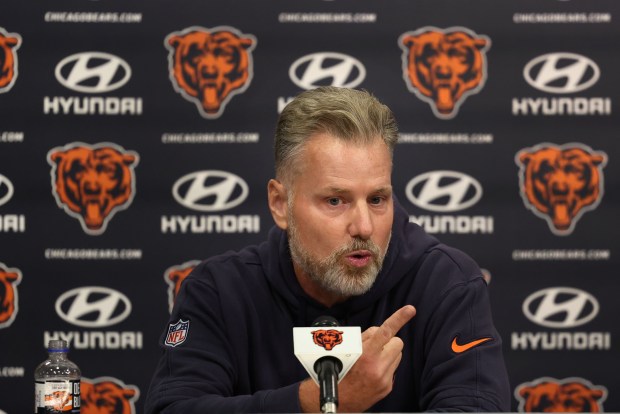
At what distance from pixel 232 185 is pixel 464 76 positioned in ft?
3.52

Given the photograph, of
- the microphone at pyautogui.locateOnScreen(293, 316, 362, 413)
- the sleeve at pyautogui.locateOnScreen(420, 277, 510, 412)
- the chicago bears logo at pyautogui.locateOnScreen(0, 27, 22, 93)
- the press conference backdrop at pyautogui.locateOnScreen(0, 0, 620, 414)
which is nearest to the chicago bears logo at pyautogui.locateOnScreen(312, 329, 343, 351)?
the microphone at pyautogui.locateOnScreen(293, 316, 362, 413)

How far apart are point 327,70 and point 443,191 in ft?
2.31

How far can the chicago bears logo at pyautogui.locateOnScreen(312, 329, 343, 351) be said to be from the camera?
1.42 meters

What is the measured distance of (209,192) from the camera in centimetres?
335

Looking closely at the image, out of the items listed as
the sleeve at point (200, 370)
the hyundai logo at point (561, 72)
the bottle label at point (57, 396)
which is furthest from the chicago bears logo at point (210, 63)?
the bottle label at point (57, 396)

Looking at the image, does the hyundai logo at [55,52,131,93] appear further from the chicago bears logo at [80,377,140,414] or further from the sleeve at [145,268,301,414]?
the sleeve at [145,268,301,414]

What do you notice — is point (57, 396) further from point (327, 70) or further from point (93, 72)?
point (327, 70)

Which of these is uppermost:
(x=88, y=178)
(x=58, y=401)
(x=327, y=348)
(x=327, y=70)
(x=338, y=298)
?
(x=327, y=70)

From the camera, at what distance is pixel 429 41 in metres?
3.39

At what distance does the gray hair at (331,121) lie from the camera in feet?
6.17

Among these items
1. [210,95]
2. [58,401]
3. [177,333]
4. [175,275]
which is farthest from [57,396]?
[210,95]

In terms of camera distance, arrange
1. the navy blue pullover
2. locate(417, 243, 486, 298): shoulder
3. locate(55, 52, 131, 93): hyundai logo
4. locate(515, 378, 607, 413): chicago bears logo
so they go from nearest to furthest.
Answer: the navy blue pullover, locate(417, 243, 486, 298): shoulder, locate(515, 378, 607, 413): chicago bears logo, locate(55, 52, 131, 93): hyundai logo

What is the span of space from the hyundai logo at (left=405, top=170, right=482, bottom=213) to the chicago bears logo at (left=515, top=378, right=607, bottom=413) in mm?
786

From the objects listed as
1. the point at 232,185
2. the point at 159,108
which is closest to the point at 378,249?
the point at 232,185
